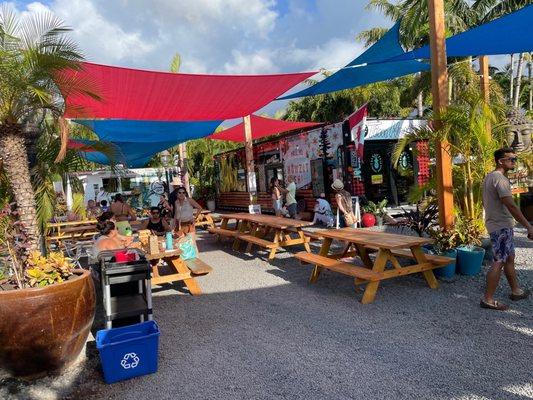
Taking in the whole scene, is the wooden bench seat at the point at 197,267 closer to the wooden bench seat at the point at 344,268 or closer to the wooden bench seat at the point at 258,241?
the wooden bench seat at the point at 344,268

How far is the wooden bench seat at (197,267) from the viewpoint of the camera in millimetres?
5199

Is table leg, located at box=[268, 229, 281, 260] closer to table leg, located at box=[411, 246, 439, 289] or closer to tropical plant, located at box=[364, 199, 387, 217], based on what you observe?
table leg, located at box=[411, 246, 439, 289]

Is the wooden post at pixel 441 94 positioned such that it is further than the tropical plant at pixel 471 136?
Yes

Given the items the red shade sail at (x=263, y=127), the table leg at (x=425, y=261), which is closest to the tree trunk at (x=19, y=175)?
the table leg at (x=425, y=261)

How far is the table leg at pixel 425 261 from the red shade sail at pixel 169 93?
308cm

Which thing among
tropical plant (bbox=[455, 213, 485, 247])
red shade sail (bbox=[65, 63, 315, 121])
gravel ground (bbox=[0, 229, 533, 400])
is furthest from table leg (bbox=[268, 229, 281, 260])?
tropical plant (bbox=[455, 213, 485, 247])

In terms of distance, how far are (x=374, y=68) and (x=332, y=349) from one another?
18.1ft

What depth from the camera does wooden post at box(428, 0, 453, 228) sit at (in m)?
5.49

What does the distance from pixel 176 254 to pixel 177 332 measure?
134 centimetres

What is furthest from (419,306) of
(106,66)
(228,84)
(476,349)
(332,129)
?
(332,129)

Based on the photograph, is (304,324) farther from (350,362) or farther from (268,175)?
(268,175)

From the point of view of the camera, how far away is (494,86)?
865 cm

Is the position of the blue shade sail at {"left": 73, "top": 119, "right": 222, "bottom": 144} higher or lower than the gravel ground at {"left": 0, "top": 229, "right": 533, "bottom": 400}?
higher

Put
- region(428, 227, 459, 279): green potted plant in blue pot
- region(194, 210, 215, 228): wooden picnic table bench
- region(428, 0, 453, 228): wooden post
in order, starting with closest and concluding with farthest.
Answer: region(428, 227, 459, 279): green potted plant in blue pot, region(428, 0, 453, 228): wooden post, region(194, 210, 215, 228): wooden picnic table bench
